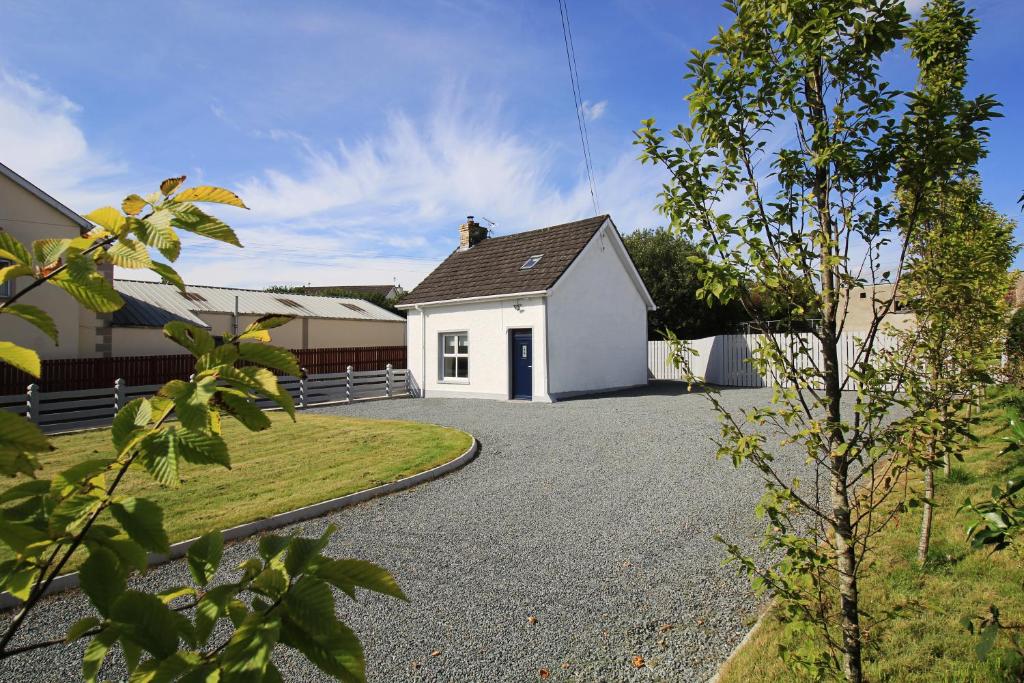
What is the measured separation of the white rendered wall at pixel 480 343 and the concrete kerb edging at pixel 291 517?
973 cm

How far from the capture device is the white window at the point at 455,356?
21.0 m

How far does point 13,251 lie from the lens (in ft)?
3.66

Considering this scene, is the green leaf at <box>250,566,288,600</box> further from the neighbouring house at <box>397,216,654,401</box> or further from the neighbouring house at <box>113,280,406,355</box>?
the neighbouring house at <box>113,280,406,355</box>

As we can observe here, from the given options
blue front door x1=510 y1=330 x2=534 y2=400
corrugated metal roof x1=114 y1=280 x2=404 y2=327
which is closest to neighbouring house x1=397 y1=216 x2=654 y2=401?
blue front door x1=510 y1=330 x2=534 y2=400

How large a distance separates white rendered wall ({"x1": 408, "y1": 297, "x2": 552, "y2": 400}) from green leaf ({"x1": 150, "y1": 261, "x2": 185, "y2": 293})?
17431mm

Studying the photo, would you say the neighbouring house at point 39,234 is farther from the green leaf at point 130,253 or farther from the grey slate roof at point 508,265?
the green leaf at point 130,253

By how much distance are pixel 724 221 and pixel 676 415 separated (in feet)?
40.6

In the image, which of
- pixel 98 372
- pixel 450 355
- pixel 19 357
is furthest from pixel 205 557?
pixel 98 372

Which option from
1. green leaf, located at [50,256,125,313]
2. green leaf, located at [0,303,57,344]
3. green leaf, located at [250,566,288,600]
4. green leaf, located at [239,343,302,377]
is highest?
green leaf, located at [50,256,125,313]

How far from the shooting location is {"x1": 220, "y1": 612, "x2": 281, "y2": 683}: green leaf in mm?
892

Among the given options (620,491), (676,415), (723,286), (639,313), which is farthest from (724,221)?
(639,313)

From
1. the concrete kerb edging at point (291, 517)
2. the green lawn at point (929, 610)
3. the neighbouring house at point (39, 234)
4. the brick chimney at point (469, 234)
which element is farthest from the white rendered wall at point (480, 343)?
the green lawn at point (929, 610)

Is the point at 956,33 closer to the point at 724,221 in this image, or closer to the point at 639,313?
the point at 724,221

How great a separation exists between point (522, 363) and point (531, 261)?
4079 mm
